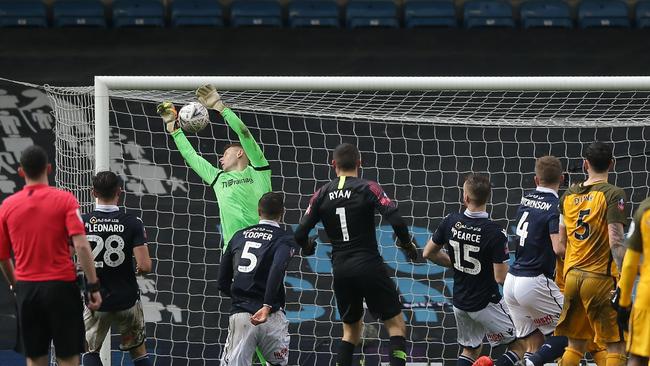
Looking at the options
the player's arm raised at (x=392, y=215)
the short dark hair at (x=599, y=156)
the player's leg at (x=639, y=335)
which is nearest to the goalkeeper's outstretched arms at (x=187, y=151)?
the player's arm raised at (x=392, y=215)

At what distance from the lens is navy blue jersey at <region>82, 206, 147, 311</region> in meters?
9.21

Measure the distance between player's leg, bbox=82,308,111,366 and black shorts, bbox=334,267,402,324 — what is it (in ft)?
6.21

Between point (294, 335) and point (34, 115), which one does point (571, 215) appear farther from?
point (34, 115)

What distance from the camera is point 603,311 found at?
905cm

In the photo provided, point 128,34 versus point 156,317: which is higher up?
point 128,34

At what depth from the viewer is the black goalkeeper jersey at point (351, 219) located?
29.2ft

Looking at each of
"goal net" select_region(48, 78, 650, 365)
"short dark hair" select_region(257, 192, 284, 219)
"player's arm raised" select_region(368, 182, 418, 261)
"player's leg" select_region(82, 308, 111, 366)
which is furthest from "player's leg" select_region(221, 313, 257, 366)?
"goal net" select_region(48, 78, 650, 365)

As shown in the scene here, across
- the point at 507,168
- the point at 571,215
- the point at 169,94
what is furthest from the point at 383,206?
the point at 507,168

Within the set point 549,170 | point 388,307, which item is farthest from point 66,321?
point 549,170

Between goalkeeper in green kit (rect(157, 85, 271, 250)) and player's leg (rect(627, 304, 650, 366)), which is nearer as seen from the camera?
player's leg (rect(627, 304, 650, 366))

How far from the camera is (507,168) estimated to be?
44.7ft

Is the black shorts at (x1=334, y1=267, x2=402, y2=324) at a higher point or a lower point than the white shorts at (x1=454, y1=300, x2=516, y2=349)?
Result: higher

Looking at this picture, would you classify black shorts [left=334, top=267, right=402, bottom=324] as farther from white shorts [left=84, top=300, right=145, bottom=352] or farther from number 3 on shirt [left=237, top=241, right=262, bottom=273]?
white shorts [left=84, top=300, right=145, bottom=352]

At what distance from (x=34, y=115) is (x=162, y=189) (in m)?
1.93
